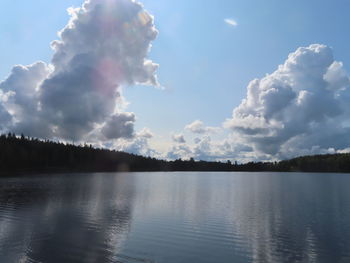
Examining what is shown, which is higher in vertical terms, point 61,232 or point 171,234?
point 171,234

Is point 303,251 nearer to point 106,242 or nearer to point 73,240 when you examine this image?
point 106,242

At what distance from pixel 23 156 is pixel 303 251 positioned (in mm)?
190410

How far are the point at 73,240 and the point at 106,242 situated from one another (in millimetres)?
3284

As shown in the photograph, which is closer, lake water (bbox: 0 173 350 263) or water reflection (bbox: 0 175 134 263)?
water reflection (bbox: 0 175 134 263)

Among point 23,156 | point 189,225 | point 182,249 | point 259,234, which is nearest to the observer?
point 182,249

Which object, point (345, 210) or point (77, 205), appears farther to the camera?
point (77, 205)

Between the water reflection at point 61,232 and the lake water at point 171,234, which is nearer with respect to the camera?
the water reflection at point 61,232

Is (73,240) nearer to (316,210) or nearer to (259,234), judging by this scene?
(259,234)

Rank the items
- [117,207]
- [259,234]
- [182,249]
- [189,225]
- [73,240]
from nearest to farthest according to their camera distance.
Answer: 1. [182,249]
2. [73,240]
3. [259,234]
4. [189,225]
5. [117,207]

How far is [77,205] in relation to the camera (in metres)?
50.3

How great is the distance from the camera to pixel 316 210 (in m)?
47.2

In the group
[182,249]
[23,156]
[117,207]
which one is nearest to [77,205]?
[117,207]

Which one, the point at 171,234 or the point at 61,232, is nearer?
the point at 61,232

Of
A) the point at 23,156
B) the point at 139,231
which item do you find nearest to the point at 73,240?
the point at 139,231
